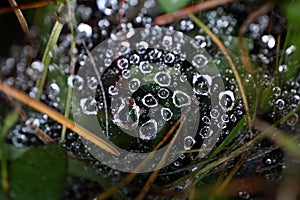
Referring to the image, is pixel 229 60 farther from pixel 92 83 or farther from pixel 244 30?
pixel 92 83

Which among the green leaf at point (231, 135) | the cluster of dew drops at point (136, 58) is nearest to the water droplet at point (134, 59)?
the cluster of dew drops at point (136, 58)

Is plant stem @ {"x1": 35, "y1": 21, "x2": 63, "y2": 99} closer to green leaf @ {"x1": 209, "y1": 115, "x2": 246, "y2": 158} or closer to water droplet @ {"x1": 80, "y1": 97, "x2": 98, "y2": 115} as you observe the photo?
water droplet @ {"x1": 80, "y1": 97, "x2": 98, "y2": 115}

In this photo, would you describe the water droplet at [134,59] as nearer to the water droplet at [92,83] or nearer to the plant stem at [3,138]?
the water droplet at [92,83]

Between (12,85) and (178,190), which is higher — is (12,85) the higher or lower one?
the higher one

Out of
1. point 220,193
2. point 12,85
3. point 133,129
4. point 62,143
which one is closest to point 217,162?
point 220,193

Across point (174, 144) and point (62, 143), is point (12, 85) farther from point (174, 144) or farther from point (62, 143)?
point (174, 144)

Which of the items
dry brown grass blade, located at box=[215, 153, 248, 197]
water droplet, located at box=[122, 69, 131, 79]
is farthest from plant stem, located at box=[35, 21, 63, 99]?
dry brown grass blade, located at box=[215, 153, 248, 197]
